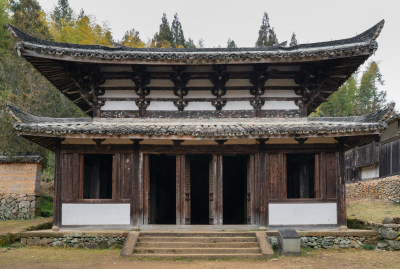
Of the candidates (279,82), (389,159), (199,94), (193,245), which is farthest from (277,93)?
(389,159)

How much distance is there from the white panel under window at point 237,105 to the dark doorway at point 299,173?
3.09 meters

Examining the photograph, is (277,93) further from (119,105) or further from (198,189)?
(198,189)

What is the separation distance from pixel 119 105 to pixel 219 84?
3812 mm

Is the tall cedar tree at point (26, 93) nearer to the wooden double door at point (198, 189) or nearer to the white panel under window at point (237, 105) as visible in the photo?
the wooden double door at point (198, 189)

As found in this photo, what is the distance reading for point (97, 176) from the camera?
13781 millimetres

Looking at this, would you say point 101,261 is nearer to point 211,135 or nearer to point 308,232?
point 211,135

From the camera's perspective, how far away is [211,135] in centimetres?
1076

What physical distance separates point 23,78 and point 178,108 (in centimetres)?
1402

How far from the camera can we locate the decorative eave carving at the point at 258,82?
1240cm

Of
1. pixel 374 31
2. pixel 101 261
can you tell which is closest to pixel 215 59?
pixel 374 31

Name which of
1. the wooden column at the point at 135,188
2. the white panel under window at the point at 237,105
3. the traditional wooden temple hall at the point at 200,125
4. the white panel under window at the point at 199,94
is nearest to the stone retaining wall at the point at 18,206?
the traditional wooden temple hall at the point at 200,125

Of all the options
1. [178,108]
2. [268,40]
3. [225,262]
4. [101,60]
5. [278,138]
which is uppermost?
[268,40]

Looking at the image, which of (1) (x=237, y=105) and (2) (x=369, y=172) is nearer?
(1) (x=237, y=105)

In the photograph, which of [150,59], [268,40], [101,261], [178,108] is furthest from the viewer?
[268,40]
